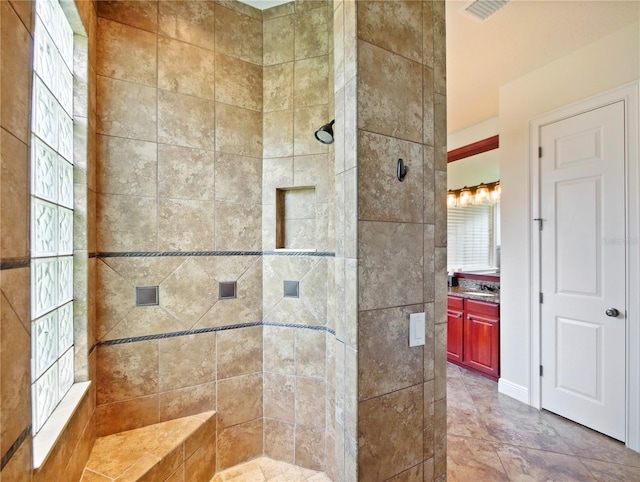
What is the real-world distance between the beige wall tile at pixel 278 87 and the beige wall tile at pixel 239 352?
152 centimetres

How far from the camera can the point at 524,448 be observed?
2166mm

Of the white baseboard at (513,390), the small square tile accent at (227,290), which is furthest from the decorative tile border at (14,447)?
the white baseboard at (513,390)

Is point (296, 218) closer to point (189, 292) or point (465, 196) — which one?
point (189, 292)

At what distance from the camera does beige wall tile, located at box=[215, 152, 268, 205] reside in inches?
77.4

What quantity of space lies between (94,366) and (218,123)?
157 centimetres

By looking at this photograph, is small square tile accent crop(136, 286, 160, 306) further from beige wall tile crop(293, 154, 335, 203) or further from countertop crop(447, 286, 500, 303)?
countertop crop(447, 286, 500, 303)

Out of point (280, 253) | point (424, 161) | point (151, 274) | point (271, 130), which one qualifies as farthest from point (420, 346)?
point (271, 130)

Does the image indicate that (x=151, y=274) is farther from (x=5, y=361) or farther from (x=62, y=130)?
(x=5, y=361)

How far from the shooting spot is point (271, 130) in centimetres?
209

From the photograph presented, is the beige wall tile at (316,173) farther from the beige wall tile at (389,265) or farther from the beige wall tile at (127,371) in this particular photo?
the beige wall tile at (127,371)

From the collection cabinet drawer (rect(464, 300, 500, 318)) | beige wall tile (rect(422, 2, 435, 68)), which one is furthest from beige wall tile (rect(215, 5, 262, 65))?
cabinet drawer (rect(464, 300, 500, 318))

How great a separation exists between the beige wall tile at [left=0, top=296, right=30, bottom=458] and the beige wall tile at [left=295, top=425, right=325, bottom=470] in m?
1.53

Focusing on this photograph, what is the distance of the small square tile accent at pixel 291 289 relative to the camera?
6.63 ft

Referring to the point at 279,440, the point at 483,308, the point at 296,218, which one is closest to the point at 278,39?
the point at 296,218
